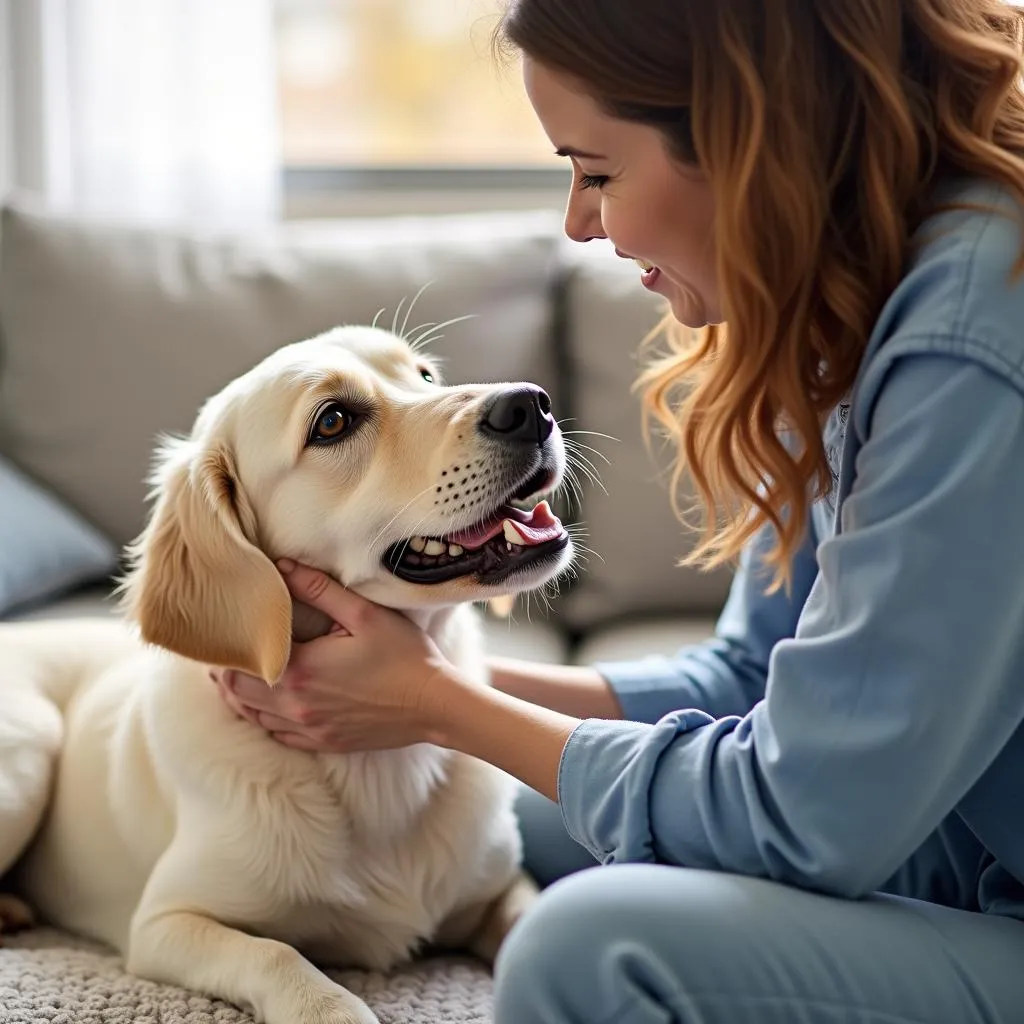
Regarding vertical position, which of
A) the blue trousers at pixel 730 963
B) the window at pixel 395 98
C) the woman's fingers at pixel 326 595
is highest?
the window at pixel 395 98

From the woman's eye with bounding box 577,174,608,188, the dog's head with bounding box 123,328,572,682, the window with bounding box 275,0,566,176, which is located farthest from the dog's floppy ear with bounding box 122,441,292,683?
the window with bounding box 275,0,566,176

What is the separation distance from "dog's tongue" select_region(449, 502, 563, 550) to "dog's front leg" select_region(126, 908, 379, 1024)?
49 cm

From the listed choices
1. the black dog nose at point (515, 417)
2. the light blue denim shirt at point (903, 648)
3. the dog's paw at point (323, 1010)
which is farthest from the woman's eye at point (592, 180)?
the dog's paw at point (323, 1010)

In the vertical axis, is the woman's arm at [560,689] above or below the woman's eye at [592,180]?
below

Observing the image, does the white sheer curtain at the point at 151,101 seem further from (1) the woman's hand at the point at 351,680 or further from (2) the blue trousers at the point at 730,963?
(2) the blue trousers at the point at 730,963

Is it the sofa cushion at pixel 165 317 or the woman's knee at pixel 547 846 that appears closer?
the woman's knee at pixel 547 846

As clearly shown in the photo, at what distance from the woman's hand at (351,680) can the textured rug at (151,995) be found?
0.29 metres

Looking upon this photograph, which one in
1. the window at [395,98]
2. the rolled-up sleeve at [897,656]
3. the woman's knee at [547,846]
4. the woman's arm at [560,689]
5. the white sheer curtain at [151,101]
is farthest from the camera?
Result: the window at [395,98]

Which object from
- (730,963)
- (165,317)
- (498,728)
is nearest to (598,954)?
(730,963)

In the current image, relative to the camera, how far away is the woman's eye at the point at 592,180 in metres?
1.28

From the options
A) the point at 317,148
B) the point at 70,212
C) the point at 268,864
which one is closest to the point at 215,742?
the point at 268,864

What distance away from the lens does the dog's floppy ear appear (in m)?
1.41

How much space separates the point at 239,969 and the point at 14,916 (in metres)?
0.58

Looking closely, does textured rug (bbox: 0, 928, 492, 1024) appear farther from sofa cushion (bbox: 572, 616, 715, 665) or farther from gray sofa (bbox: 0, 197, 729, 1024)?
gray sofa (bbox: 0, 197, 729, 1024)
